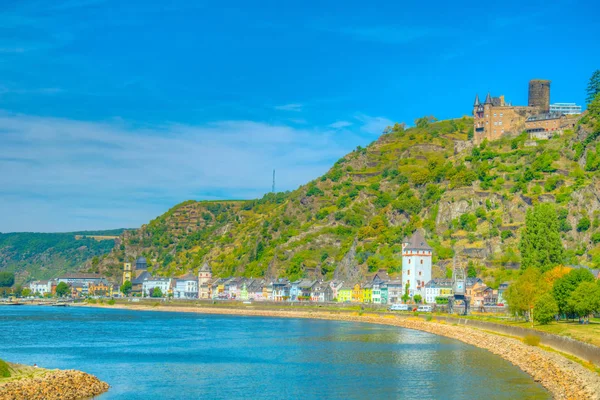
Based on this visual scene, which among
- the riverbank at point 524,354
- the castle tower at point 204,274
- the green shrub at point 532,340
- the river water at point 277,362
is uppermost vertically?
the castle tower at point 204,274

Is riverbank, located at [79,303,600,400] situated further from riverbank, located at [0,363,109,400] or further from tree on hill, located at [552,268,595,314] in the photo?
riverbank, located at [0,363,109,400]

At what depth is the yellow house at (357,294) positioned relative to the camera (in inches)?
5085

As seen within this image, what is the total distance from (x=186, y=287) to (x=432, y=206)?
70.9m

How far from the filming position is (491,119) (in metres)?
142

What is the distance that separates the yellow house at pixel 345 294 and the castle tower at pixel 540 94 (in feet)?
159

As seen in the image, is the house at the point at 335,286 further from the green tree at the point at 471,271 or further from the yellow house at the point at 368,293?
the green tree at the point at 471,271

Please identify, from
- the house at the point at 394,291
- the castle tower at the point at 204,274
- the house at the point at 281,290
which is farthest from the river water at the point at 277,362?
the castle tower at the point at 204,274

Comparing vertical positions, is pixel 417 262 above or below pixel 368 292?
above

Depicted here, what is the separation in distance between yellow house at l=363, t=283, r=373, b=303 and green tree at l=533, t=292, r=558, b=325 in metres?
63.6

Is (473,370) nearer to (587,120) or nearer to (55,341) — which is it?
(55,341)

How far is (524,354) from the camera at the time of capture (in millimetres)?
52344

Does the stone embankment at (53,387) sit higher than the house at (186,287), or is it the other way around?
the house at (186,287)

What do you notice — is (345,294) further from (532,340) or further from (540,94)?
(532,340)

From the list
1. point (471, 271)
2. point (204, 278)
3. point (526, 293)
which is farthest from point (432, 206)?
point (204, 278)
